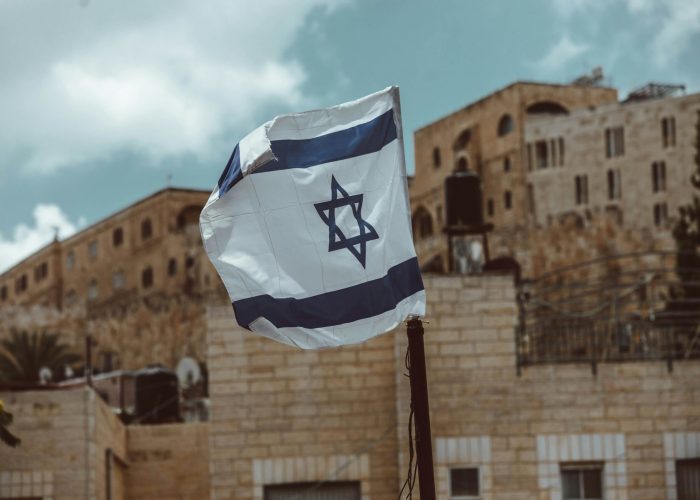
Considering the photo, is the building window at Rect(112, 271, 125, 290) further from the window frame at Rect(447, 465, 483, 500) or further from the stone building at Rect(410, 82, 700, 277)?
the window frame at Rect(447, 465, 483, 500)

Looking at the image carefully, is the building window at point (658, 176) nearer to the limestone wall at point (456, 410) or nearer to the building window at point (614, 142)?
the building window at point (614, 142)

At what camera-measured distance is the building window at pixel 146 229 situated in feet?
297

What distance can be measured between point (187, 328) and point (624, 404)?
60.2m

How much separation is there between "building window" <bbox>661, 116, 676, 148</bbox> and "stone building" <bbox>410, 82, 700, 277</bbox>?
49mm

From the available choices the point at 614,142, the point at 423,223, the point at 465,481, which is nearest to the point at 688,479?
the point at 465,481

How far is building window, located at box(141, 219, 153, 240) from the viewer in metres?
90.6

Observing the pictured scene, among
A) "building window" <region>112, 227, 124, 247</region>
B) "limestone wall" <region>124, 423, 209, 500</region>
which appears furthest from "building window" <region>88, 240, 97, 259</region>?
"limestone wall" <region>124, 423, 209, 500</region>

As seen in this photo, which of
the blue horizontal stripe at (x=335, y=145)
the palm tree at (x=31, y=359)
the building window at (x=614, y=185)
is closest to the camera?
the blue horizontal stripe at (x=335, y=145)

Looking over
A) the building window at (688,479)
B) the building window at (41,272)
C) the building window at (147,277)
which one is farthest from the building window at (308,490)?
the building window at (41,272)

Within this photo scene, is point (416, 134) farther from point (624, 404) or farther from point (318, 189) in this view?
point (318, 189)

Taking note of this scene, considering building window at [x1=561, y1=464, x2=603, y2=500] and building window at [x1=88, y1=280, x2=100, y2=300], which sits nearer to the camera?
building window at [x1=561, y1=464, x2=603, y2=500]

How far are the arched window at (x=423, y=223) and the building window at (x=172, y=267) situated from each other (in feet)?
53.9

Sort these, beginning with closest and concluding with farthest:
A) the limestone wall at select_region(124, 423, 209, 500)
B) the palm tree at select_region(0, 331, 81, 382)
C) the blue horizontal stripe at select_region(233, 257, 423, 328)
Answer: the blue horizontal stripe at select_region(233, 257, 423, 328), the limestone wall at select_region(124, 423, 209, 500), the palm tree at select_region(0, 331, 81, 382)

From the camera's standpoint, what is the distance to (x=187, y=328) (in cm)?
7862
